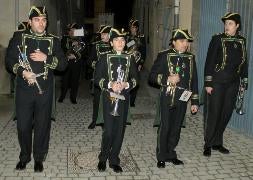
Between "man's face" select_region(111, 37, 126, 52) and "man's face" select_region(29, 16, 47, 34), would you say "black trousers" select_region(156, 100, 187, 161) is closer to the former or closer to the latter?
"man's face" select_region(111, 37, 126, 52)

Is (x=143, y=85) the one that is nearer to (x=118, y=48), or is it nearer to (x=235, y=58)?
(x=235, y=58)

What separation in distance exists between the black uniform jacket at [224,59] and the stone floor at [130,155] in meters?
1.32

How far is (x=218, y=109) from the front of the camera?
24.9 feet

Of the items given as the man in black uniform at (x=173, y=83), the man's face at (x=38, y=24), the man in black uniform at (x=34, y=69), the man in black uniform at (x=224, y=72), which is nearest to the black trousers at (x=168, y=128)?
the man in black uniform at (x=173, y=83)

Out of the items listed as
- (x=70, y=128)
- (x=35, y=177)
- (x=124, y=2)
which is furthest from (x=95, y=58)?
(x=124, y=2)

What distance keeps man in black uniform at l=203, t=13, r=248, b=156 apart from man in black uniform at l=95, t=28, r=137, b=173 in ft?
5.24

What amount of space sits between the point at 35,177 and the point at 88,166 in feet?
2.90

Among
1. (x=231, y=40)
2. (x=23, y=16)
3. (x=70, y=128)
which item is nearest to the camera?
(x=231, y=40)

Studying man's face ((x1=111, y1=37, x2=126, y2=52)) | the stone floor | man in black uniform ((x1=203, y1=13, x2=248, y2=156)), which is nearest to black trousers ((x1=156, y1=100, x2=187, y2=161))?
the stone floor

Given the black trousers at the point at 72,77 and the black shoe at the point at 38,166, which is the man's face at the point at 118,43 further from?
the black trousers at the point at 72,77

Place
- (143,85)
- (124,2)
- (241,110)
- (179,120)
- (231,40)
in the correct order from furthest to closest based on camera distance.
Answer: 1. (124,2)
2. (143,85)
3. (241,110)
4. (231,40)
5. (179,120)

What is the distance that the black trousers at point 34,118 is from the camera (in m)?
6.42

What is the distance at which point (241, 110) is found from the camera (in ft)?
26.9

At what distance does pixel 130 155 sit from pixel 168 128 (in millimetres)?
1031
